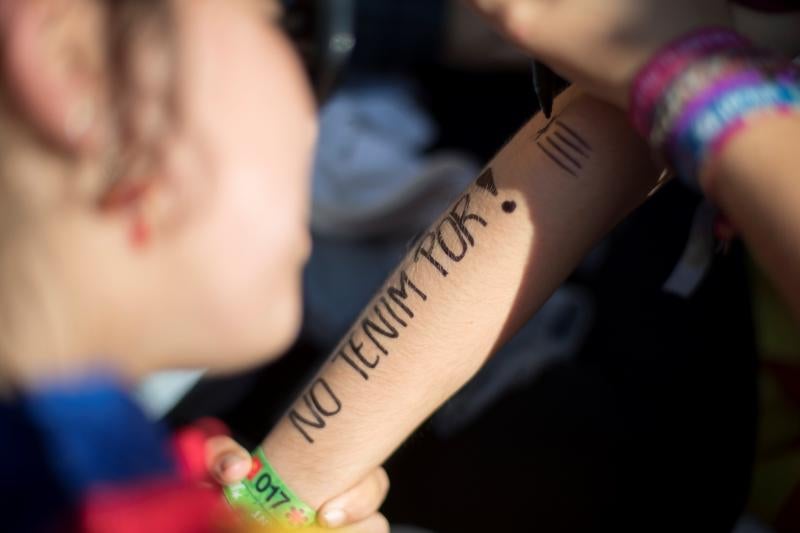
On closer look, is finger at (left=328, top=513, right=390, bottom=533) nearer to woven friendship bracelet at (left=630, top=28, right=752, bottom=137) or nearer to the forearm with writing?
the forearm with writing

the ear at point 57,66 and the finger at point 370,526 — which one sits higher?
the ear at point 57,66

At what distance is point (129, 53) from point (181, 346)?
212mm

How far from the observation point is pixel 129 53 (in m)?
0.55

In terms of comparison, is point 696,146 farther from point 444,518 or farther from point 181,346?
point 444,518

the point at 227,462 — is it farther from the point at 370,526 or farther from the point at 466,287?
the point at 466,287

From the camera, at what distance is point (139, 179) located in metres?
0.57

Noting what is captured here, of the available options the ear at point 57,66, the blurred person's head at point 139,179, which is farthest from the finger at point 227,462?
the ear at point 57,66

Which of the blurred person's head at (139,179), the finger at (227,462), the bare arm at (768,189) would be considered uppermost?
the blurred person's head at (139,179)

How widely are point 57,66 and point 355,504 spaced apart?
20.2 inches

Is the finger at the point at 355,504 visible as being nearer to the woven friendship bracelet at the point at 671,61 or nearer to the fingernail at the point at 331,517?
the fingernail at the point at 331,517

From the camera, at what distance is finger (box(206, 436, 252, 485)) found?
34.0 inches

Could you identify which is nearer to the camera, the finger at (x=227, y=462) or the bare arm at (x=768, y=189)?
the bare arm at (x=768, y=189)

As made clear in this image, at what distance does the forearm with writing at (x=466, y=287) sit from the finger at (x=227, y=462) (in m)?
0.03

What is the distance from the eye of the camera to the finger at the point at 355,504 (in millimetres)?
863
